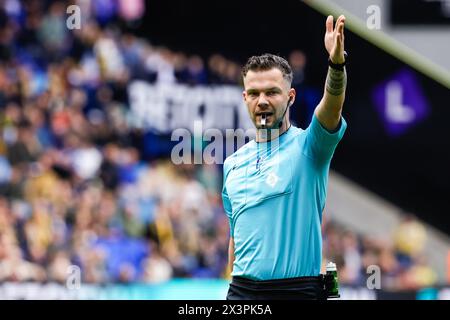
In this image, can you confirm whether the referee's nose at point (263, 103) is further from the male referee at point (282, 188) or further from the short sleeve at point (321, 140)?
the short sleeve at point (321, 140)

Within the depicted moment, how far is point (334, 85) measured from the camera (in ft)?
14.5

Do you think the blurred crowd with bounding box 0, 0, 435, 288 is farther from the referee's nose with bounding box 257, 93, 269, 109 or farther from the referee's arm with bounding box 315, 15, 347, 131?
the referee's arm with bounding box 315, 15, 347, 131

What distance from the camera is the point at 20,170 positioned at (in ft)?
46.0

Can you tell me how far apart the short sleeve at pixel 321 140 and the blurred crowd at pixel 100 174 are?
828 centimetres

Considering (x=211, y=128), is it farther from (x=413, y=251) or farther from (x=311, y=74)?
(x=413, y=251)

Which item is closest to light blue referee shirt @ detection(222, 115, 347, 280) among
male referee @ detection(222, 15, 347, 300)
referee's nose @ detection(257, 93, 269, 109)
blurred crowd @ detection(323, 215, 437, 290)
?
male referee @ detection(222, 15, 347, 300)

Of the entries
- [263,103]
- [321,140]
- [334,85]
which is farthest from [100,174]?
[334,85]

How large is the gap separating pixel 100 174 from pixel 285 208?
32.6 feet

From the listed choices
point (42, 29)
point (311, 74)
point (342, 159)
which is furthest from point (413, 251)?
point (42, 29)

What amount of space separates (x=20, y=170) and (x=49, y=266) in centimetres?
178

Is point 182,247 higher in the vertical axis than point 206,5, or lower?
lower

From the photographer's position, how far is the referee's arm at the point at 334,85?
4398 mm

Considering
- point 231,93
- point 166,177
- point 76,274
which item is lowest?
point 76,274
